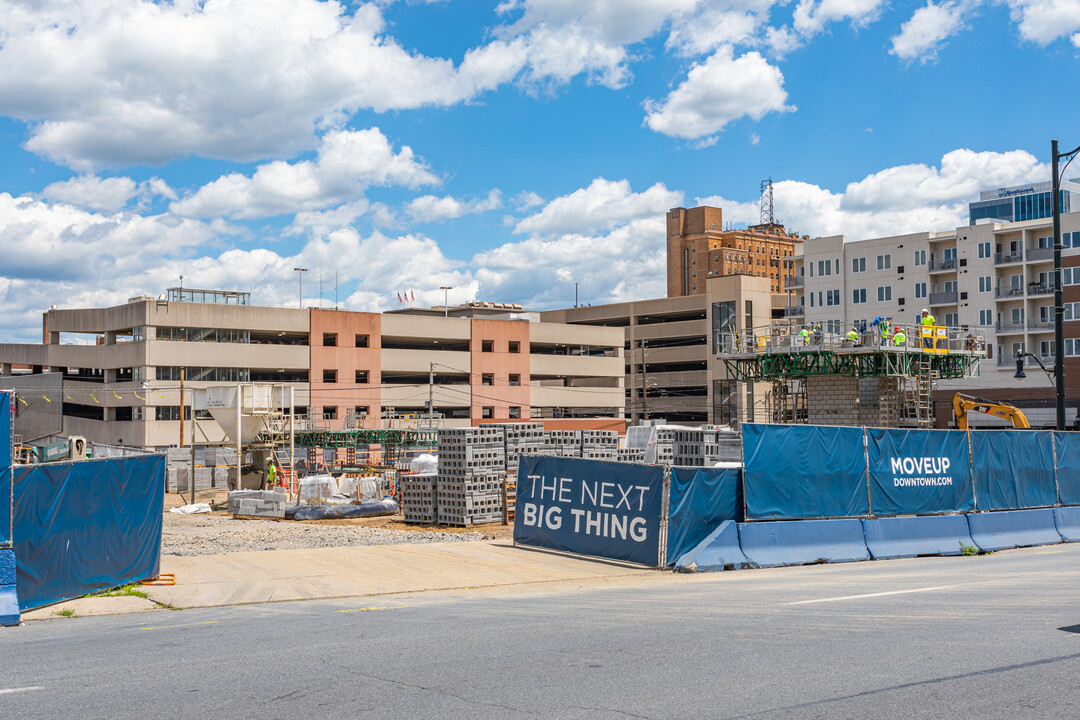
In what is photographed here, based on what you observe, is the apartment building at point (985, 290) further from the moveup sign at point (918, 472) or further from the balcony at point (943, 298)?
the moveup sign at point (918, 472)

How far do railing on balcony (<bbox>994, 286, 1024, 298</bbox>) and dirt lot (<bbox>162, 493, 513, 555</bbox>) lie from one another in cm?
7003

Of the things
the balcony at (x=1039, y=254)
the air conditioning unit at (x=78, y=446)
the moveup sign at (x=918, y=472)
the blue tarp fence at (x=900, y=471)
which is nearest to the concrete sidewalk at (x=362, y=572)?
the blue tarp fence at (x=900, y=471)

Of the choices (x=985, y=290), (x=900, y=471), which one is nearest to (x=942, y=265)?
(x=985, y=290)

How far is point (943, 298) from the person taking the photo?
88.1 meters

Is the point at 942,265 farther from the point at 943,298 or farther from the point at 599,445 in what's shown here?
the point at 599,445

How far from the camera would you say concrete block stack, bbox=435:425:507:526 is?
27.2 m

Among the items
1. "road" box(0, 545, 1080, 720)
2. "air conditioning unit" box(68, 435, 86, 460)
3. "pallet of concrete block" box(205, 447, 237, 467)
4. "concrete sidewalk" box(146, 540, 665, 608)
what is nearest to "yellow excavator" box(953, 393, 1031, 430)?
"concrete sidewalk" box(146, 540, 665, 608)

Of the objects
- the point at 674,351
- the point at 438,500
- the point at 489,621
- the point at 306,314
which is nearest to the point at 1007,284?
the point at 674,351

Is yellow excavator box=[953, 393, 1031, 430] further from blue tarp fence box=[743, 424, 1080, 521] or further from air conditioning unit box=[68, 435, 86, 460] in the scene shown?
air conditioning unit box=[68, 435, 86, 460]

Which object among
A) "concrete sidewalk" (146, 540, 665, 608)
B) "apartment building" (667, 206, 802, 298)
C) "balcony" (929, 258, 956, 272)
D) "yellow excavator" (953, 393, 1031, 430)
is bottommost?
"concrete sidewalk" (146, 540, 665, 608)

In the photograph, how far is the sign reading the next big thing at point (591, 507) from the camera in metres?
17.8

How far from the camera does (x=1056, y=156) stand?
85.0 ft

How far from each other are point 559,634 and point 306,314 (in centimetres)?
8071

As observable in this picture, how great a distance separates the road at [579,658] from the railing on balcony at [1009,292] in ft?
256
